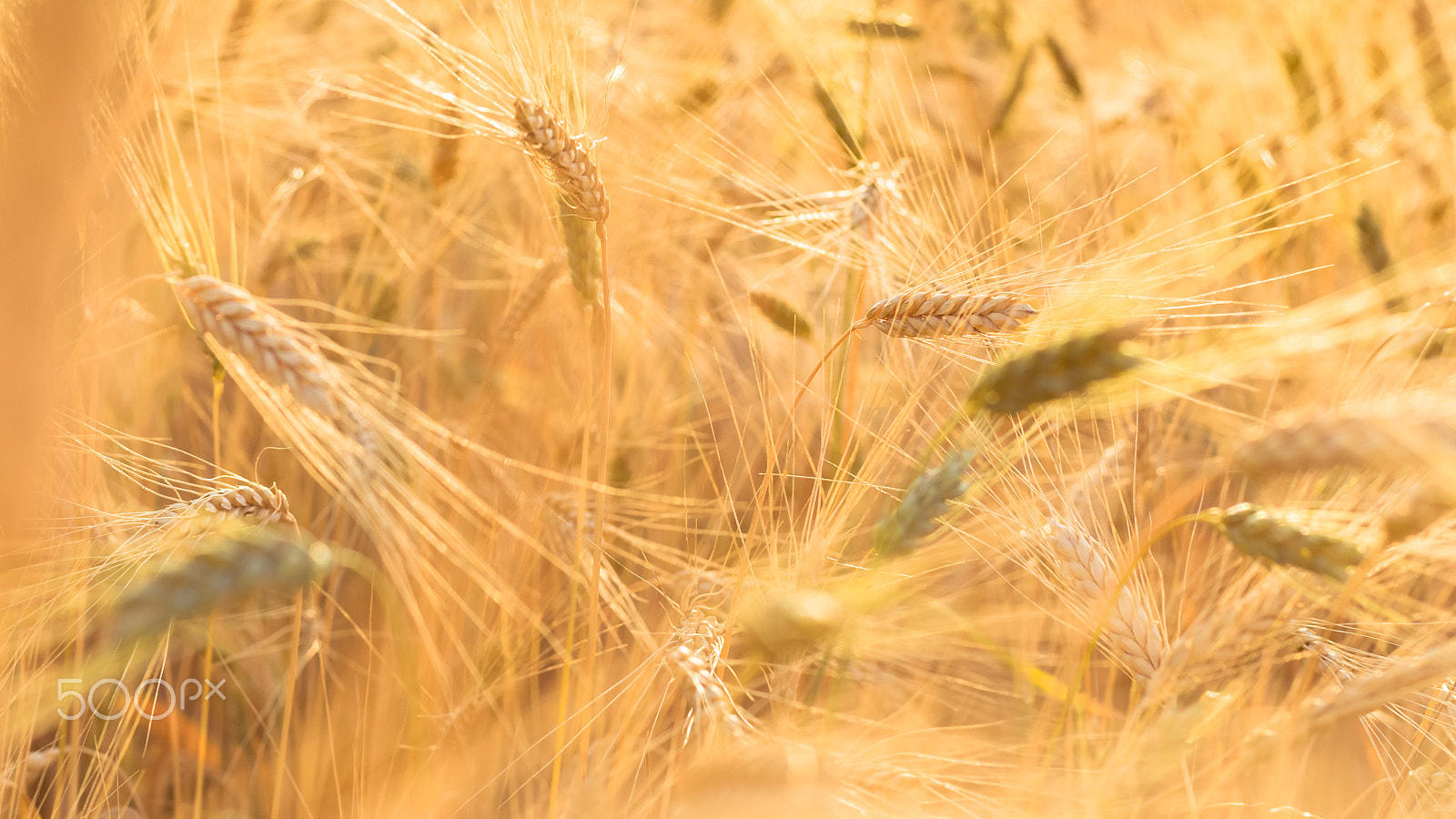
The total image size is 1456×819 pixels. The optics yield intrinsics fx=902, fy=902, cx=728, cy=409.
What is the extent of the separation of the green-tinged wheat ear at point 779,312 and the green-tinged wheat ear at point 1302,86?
4.53ft

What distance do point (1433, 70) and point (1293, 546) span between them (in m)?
1.97

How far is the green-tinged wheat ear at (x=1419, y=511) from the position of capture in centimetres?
66

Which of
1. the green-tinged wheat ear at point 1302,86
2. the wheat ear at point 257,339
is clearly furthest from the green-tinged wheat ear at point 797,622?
the green-tinged wheat ear at point 1302,86

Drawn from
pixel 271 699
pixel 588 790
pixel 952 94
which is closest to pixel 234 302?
pixel 588 790

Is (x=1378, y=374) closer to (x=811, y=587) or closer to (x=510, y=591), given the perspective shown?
(x=811, y=587)

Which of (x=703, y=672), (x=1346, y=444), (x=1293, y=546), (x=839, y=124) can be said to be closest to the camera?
(x=1346, y=444)

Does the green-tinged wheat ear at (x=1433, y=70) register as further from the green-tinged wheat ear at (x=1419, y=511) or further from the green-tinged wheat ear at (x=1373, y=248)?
the green-tinged wheat ear at (x=1419, y=511)

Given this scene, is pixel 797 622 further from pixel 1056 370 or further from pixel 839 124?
pixel 839 124

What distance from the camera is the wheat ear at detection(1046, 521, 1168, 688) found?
0.96 m

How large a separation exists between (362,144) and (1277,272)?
6.34ft

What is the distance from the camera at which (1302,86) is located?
6.54ft

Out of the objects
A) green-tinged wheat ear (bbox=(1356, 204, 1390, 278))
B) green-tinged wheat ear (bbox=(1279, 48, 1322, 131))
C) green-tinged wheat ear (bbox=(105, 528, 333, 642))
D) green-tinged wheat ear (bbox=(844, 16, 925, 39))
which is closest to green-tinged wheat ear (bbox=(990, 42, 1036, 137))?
green-tinged wheat ear (bbox=(844, 16, 925, 39))

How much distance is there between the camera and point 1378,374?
4.00 ft

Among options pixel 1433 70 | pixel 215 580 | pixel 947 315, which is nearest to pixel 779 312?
pixel 947 315
